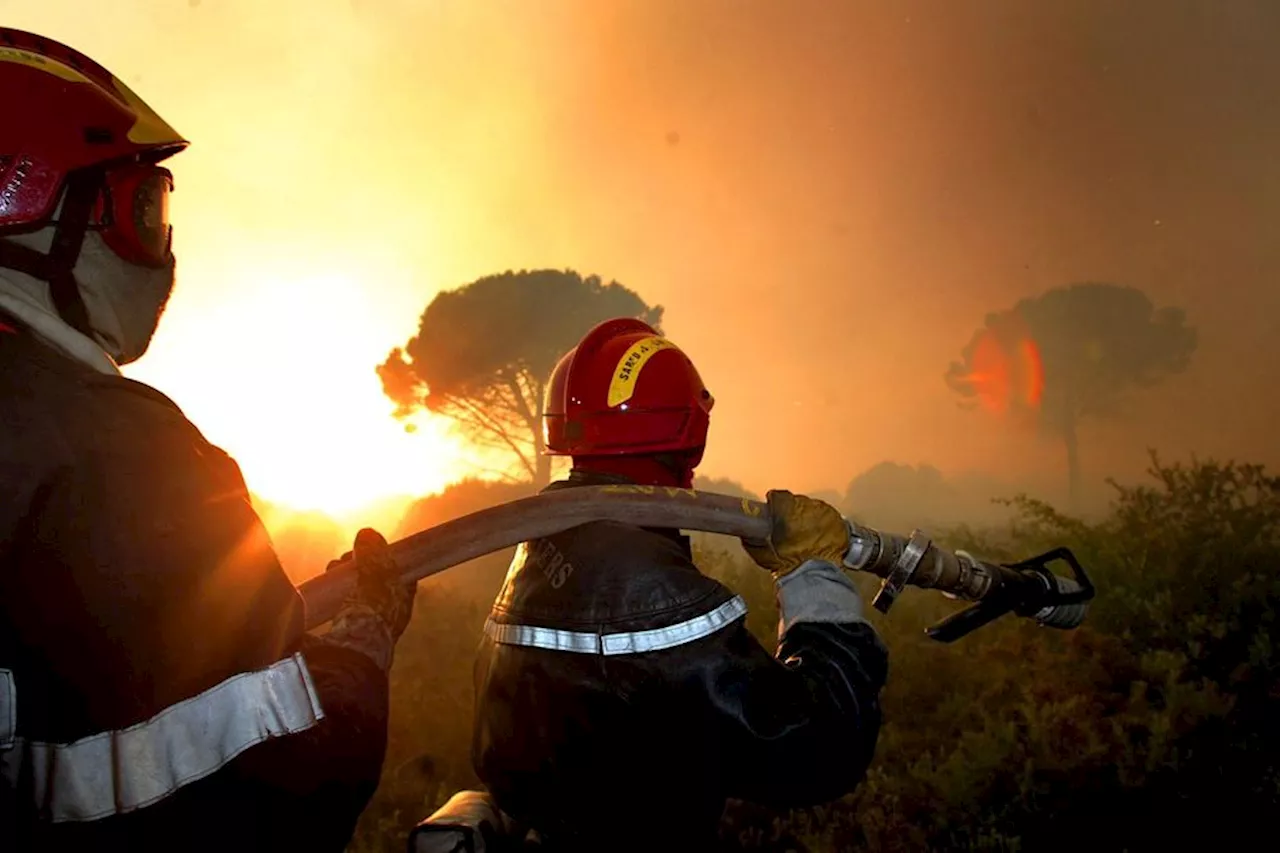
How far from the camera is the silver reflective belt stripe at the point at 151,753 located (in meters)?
1.19

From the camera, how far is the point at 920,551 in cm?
292

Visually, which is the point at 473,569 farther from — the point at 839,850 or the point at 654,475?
the point at 654,475

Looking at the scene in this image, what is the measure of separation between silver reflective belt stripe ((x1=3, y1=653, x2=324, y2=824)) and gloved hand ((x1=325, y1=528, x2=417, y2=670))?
34cm

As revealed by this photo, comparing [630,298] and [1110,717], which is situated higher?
[630,298]

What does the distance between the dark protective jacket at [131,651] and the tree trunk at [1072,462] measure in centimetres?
4046

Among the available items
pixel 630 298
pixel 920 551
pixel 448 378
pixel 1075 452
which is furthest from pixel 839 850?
pixel 1075 452

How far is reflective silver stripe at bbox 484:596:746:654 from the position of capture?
194 centimetres

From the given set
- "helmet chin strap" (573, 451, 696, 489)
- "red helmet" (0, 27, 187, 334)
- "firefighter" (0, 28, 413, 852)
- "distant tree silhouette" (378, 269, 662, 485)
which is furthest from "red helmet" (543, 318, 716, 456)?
"distant tree silhouette" (378, 269, 662, 485)

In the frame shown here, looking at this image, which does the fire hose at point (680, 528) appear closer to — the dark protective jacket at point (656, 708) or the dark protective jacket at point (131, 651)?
the dark protective jacket at point (656, 708)

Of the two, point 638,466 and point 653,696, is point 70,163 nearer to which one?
point 638,466

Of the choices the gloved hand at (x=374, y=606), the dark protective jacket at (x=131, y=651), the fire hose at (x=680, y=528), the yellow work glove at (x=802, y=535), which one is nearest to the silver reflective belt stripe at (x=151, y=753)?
the dark protective jacket at (x=131, y=651)

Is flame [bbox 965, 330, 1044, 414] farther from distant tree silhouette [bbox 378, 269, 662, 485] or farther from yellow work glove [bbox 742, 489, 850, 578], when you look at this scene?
yellow work glove [bbox 742, 489, 850, 578]

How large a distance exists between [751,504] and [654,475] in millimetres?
409

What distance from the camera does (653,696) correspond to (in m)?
1.93
